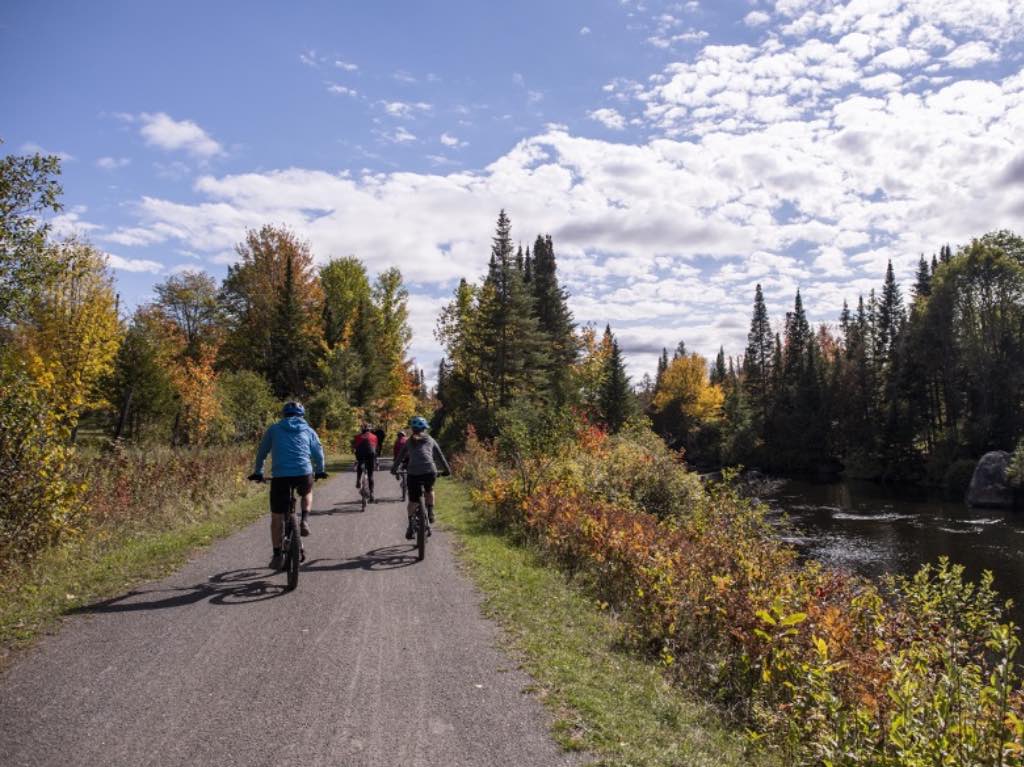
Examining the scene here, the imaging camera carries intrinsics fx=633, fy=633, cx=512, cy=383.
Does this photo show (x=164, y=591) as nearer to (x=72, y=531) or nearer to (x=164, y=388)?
(x=72, y=531)

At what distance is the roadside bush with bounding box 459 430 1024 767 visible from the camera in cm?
349

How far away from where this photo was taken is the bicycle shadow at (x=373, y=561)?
8992mm

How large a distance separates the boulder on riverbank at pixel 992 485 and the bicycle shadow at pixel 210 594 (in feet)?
117

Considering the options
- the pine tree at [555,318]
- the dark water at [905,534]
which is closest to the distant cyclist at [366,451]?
the dark water at [905,534]

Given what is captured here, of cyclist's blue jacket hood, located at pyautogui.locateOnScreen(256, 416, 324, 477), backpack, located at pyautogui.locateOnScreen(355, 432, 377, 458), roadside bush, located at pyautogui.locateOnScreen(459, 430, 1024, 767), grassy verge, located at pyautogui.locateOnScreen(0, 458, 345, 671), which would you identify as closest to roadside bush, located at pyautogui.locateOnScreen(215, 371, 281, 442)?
backpack, located at pyautogui.locateOnScreen(355, 432, 377, 458)

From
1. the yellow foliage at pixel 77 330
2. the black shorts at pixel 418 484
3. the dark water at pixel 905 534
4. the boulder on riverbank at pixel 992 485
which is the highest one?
the yellow foliage at pixel 77 330

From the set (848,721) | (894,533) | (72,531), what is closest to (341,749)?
(848,721)

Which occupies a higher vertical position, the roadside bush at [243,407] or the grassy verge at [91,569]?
the roadside bush at [243,407]

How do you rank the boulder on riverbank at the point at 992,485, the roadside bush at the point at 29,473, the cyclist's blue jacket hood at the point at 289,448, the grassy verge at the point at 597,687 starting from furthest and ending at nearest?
the boulder on riverbank at the point at 992,485 → the roadside bush at the point at 29,473 → the cyclist's blue jacket hood at the point at 289,448 → the grassy verge at the point at 597,687

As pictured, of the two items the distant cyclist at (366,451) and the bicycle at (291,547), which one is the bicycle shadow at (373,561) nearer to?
the bicycle at (291,547)

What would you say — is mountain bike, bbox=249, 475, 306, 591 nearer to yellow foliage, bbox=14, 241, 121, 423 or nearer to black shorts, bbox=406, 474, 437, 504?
black shorts, bbox=406, 474, 437, 504

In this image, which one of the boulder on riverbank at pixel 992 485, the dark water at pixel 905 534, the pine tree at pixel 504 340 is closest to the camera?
the dark water at pixel 905 534

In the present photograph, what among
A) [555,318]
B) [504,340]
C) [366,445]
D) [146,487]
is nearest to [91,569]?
[146,487]

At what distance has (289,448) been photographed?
25.6 ft
